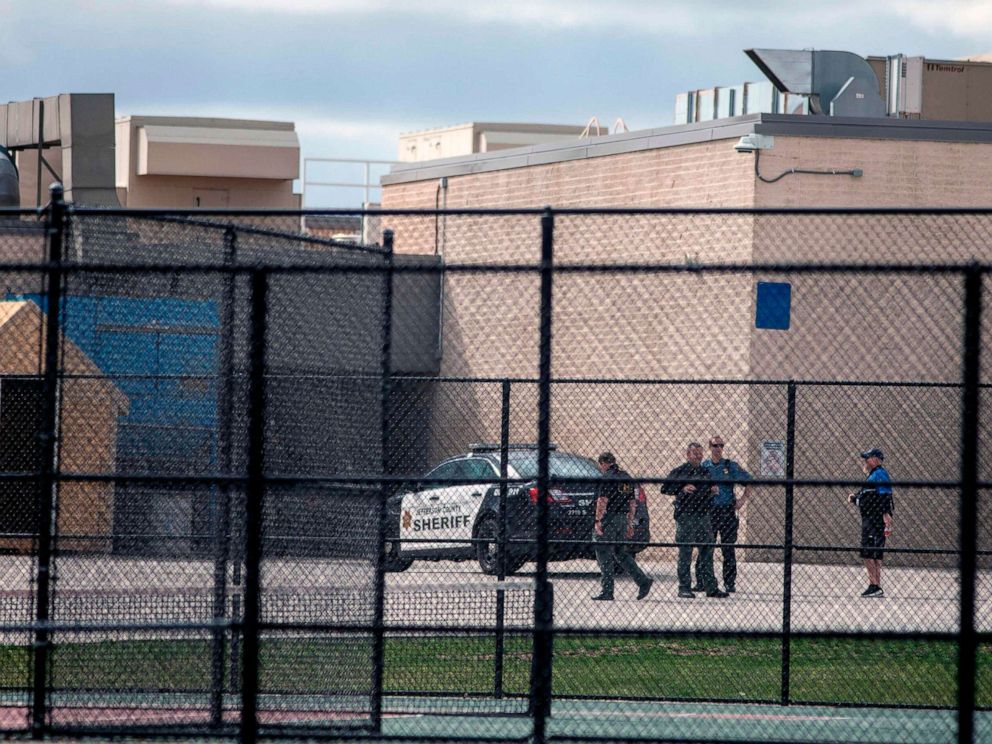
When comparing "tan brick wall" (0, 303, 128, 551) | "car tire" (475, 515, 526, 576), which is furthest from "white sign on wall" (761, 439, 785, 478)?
"tan brick wall" (0, 303, 128, 551)

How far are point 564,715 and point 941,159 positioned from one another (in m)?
15.3

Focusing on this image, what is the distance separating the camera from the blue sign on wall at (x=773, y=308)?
855 cm

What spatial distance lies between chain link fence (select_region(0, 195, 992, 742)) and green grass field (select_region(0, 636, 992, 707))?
5cm

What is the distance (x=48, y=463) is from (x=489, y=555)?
5.85 m

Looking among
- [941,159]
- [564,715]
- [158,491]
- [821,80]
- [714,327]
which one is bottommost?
[564,715]

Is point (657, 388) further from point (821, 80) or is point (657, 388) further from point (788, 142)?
point (821, 80)

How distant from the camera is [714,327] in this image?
851 inches

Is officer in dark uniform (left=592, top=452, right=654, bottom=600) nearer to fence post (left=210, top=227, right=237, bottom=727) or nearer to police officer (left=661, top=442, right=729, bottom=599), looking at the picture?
police officer (left=661, top=442, right=729, bottom=599)

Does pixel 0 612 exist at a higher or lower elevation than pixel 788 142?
lower

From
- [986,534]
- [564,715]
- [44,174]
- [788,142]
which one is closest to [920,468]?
[986,534]

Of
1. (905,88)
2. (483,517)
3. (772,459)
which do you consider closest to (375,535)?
(483,517)

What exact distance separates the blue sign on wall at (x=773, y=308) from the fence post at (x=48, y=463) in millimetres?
3837

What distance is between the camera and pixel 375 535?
8.70 meters

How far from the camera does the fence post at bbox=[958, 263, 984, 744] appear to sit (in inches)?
251
